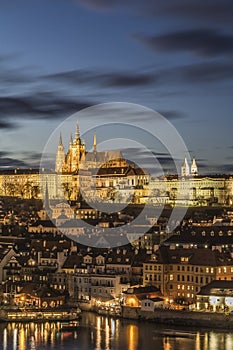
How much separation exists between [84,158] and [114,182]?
5.89 m

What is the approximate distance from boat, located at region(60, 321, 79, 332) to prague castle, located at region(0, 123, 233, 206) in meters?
41.7

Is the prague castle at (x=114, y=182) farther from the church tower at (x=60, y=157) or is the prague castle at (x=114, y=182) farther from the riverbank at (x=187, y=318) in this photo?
the riverbank at (x=187, y=318)

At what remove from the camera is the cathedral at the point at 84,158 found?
76000 mm

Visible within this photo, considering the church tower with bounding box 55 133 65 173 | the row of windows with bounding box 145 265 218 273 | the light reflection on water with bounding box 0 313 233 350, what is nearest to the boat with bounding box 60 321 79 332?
the light reflection on water with bounding box 0 313 233 350

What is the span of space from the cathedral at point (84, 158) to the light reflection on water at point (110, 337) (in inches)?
2132

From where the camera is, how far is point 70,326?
69.5 ft

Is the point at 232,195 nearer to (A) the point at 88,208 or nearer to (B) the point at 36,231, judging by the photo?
(A) the point at 88,208

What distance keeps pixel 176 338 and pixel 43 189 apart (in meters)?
56.7

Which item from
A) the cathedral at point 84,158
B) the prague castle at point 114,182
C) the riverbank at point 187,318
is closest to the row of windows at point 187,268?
the riverbank at point 187,318

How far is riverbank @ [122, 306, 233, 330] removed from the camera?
20938 millimetres

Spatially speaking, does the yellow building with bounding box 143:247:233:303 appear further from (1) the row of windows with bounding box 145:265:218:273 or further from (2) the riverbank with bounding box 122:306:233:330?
(2) the riverbank with bounding box 122:306:233:330

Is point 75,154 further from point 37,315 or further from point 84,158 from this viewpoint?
point 37,315

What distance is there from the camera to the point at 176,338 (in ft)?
64.3

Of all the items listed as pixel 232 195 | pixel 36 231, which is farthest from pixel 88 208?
pixel 232 195
